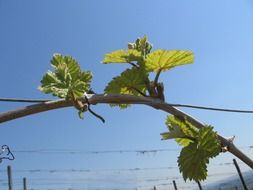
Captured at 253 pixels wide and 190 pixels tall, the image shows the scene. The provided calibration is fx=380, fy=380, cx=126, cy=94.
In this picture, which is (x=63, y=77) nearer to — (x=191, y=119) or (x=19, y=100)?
(x=19, y=100)

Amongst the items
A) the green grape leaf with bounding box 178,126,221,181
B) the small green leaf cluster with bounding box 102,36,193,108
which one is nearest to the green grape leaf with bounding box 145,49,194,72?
the small green leaf cluster with bounding box 102,36,193,108

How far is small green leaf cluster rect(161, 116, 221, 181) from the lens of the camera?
3.09ft

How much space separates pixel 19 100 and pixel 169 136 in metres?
0.46

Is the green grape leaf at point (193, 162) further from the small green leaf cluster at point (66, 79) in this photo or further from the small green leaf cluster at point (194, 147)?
the small green leaf cluster at point (66, 79)

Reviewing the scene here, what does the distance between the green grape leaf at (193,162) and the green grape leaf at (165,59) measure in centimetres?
25

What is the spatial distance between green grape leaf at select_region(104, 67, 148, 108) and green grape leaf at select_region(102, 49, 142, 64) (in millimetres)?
32

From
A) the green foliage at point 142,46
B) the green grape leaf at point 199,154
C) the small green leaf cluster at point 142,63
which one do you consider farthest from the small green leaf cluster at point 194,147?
the green foliage at point 142,46

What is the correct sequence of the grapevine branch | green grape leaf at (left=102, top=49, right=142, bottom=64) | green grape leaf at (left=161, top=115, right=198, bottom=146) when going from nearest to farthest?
1. the grapevine branch
2. green grape leaf at (left=161, top=115, right=198, bottom=146)
3. green grape leaf at (left=102, top=49, right=142, bottom=64)

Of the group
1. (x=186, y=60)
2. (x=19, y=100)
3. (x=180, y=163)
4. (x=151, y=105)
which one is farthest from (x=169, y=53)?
(x=19, y=100)

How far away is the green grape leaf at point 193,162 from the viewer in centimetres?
97

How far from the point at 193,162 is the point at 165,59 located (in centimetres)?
31

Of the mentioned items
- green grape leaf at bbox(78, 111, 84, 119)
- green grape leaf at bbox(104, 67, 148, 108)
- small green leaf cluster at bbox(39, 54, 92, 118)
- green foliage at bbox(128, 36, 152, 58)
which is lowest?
green grape leaf at bbox(78, 111, 84, 119)

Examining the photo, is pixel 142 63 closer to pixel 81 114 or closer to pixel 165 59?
pixel 165 59

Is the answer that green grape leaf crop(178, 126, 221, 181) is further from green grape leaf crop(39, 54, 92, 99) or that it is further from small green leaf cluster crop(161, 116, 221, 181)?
green grape leaf crop(39, 54, 92, 99)
